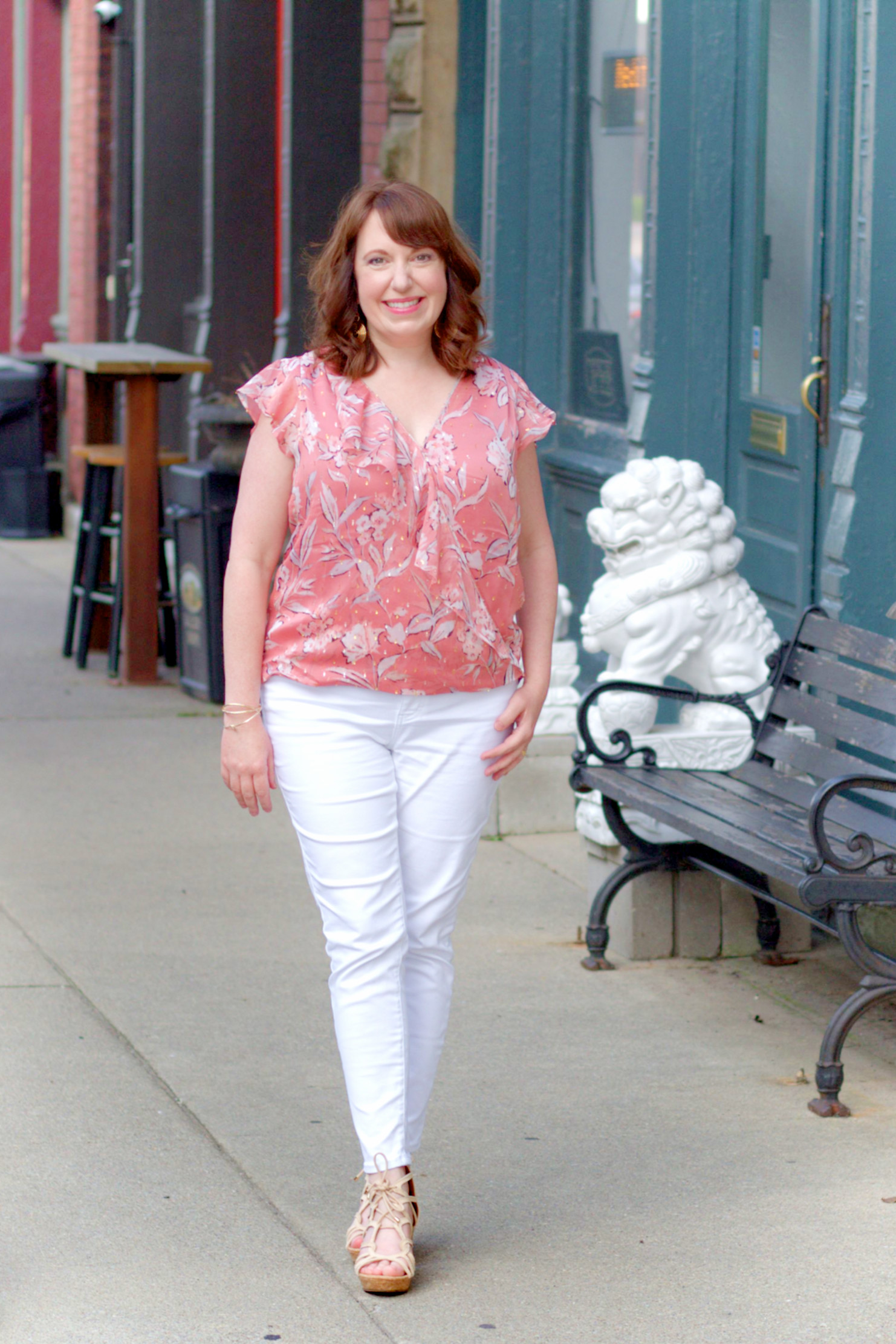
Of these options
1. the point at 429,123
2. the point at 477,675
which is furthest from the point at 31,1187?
the point at 429,123

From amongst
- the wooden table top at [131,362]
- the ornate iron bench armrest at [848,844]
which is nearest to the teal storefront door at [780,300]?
the ornate iron bench armrest at [848,844]

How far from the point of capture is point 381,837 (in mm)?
3336

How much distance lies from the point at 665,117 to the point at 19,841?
329 cm

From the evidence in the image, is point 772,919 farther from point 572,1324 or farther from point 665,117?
point 665,117

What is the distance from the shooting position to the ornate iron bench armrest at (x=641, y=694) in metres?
5.18

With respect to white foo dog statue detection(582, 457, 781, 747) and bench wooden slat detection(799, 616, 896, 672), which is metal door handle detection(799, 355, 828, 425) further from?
bench wooden slat detection(799, 616, 896, 672)

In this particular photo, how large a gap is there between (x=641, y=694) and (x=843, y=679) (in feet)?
2.42

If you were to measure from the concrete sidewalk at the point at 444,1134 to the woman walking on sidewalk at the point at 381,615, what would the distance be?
29 cm

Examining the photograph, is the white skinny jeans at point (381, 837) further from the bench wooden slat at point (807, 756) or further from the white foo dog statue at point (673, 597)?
the white foo dog statue at point (673, 597)

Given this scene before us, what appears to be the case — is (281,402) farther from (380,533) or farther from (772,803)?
(772,803)

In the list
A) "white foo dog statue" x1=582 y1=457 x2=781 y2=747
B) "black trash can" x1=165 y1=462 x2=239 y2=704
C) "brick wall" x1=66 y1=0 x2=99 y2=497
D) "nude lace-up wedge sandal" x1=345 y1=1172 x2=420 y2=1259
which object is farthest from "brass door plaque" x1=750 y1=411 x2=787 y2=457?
"brick wall" x1=66 y1=0 x2=99 y2=497

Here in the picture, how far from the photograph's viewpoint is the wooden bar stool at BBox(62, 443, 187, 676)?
30.0 feet

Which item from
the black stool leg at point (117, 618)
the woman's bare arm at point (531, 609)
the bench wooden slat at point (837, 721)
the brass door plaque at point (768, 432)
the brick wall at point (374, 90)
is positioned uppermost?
the brick wall at point (374, 90)

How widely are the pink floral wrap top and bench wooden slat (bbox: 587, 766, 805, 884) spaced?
4.07ft
